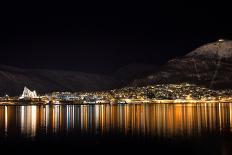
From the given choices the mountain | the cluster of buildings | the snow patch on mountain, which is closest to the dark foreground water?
the cluster of buildings

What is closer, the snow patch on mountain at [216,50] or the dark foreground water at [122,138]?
the dark foreground water at [122,138]

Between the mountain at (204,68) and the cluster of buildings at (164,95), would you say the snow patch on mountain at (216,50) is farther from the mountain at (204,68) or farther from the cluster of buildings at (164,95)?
the cluster of buildings at (164,95)

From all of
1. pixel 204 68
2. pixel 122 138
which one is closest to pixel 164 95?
pixel 204 68

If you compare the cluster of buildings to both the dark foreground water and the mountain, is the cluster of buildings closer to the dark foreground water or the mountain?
the mountain

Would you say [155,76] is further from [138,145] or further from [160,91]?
[138,145]

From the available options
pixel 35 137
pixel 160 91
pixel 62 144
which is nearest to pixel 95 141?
pixel 62 144

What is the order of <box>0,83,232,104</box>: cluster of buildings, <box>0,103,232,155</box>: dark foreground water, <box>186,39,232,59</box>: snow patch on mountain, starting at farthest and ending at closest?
<box>186,39,232,59</box>: snow patch on mountain → <box>0,83,232,104</box>: cluster of buildings → <box>0,103,232,155</box>: dark foreground water

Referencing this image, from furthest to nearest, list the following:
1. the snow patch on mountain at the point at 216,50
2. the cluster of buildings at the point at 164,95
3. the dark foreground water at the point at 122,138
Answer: the snow patch on mountain at the point at 216,50 → the cluster of buildings at the point at 164,95 → the dark foreground water at the point at 122,138

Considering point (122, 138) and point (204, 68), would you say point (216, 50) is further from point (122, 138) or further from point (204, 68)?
point (122, 138)

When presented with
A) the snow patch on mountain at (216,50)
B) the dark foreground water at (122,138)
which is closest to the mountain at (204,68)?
the snow patch on mountain at (216,50)
